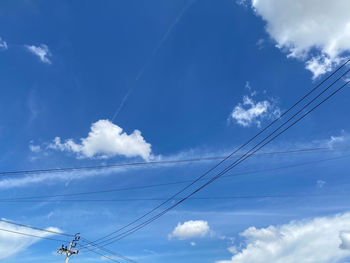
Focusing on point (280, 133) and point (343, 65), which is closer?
point (343, 65)

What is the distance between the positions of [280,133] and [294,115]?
1.37 m

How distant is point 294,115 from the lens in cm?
1266

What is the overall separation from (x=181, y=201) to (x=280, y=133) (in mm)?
10449

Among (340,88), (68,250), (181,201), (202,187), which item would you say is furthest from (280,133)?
(68,250)

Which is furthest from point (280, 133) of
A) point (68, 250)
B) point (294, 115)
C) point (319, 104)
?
point (68, 250)

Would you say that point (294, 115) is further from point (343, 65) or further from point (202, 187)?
point (202, 187)

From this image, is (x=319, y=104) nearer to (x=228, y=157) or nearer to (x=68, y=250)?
(x=228, y=157)

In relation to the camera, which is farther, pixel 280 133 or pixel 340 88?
pixel 280 133

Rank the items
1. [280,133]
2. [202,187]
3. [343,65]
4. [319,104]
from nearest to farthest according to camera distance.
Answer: [343,65] < [319,104] < [280,133] < [202,187]

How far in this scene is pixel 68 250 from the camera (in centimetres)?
3572

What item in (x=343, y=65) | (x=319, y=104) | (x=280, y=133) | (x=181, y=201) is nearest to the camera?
(x=343, y=65)

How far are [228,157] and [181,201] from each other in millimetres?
6584

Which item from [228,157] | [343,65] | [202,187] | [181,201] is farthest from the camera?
[181,201]

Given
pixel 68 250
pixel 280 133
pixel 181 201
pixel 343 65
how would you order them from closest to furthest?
1. pixel 343 65
2. pixel 280 133
3. pixel 181 201
4. pixel 68 250
